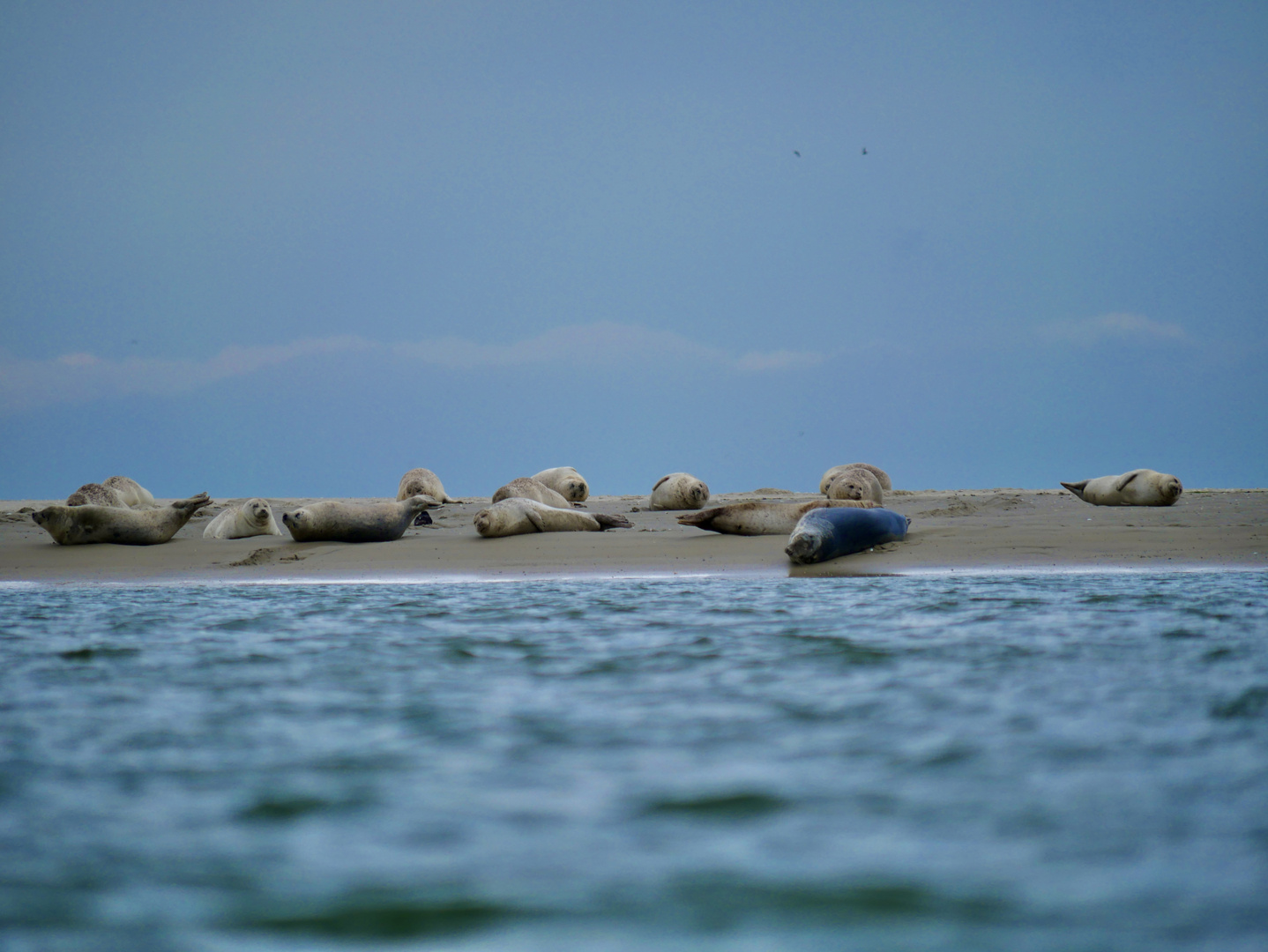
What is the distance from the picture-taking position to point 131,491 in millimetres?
15273

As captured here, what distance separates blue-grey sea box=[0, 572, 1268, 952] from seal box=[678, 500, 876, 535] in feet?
17.5

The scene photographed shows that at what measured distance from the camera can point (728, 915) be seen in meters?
A: 1.46

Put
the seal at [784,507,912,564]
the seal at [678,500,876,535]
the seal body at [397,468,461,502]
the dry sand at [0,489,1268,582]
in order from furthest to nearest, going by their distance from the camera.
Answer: the seal body at [397,468,461,502], the seal at [678,500,876,535], the dry sand at [0,489,1268,582], the seal at [784,507,912,564]

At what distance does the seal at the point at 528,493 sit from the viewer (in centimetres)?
1129

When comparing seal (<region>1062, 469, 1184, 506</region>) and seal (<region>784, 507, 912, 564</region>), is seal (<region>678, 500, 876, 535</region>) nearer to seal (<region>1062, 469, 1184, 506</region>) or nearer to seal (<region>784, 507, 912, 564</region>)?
seal (<region>784, 507, 912, 564</region>)

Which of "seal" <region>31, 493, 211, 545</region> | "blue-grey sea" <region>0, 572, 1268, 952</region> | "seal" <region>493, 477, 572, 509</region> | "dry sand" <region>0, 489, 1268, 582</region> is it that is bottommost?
"blue-grey sea" <region>0, 572, 1268, 952</region>

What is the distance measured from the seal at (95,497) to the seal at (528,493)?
4.23m

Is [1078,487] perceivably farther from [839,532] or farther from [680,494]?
[839,532]

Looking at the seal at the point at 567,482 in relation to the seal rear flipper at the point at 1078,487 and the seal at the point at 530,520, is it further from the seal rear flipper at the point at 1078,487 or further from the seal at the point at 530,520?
the seal rear flipper at the point at 1078,487

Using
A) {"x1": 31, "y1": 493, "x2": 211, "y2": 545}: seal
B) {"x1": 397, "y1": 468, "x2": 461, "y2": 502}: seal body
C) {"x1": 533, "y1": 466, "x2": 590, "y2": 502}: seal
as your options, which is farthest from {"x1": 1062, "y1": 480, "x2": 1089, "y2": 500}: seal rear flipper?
{"x1": 31, "y1": 493, "x2": 211, "y2": 545}: seal

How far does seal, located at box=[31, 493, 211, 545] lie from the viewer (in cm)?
977

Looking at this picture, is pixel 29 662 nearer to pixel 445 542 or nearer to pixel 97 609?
pixel 97 609

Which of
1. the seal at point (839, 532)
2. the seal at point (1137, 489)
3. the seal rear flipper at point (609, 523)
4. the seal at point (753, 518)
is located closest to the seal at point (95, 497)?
the seal rear flipper at point (609, 523)

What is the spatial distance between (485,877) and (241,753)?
1.05 meters
